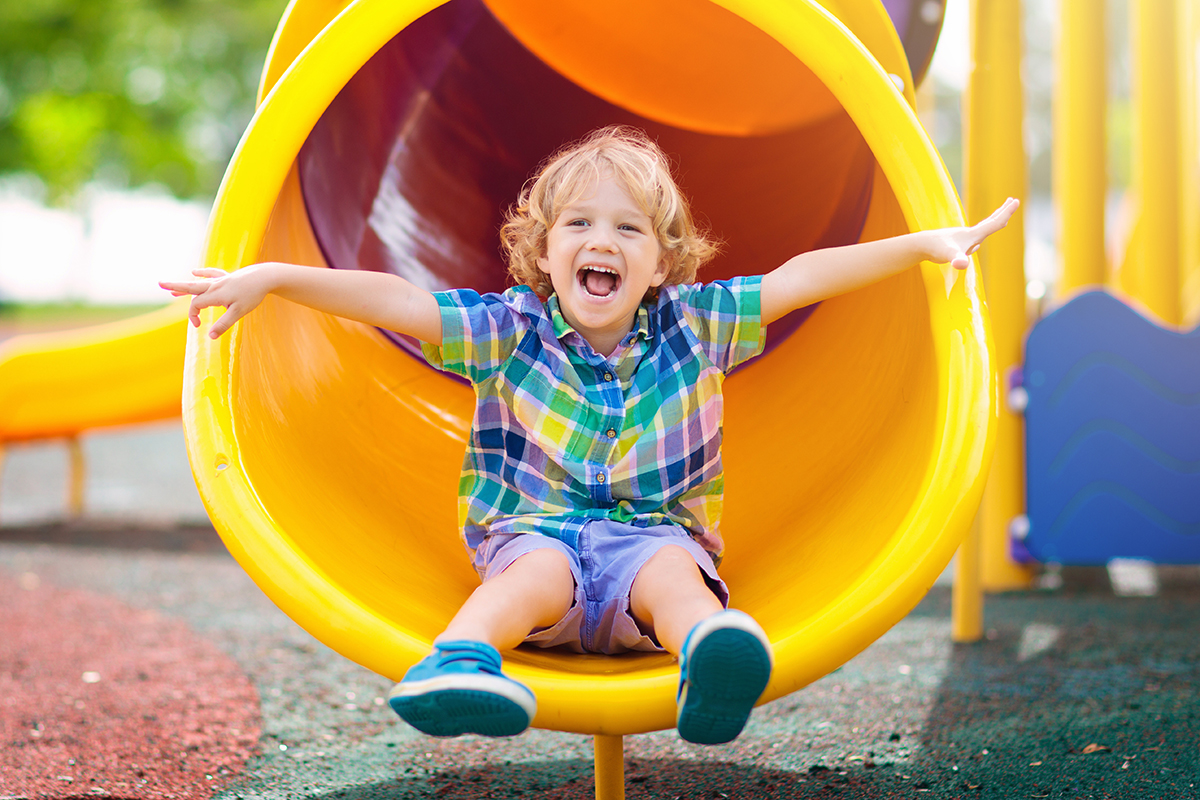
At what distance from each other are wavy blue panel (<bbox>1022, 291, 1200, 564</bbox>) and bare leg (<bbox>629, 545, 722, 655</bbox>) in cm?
185

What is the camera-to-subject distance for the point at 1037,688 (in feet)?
7.28

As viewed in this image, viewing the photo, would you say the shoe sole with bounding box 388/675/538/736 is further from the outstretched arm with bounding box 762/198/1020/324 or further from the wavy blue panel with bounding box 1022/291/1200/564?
the wavy blue panel with bounding box 1022/291/1200/564

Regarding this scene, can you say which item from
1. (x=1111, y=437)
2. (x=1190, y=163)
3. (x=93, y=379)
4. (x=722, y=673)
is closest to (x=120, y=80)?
(x=93, y=379)

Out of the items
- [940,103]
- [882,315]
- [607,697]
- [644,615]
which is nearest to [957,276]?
[882,315]

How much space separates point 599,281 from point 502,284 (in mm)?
974

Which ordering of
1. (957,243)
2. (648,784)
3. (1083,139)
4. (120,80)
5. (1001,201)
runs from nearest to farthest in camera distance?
(957,243), (648,784), (1001,201), (1083,139), (120,80)

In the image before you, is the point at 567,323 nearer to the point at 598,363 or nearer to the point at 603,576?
the point at 598,363

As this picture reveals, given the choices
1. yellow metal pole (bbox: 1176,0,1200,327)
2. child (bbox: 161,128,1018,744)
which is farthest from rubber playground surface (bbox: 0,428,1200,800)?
yellow metal pole (bbox: 1176,0,1200,327)

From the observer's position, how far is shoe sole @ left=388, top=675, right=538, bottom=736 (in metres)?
1.15

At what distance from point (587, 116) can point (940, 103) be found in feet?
115

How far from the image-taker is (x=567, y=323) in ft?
5.64

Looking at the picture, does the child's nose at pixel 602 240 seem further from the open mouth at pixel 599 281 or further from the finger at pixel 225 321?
the finger at pixel 225 321

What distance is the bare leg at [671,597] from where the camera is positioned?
1.33 meters

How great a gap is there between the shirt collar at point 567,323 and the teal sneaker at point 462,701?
0.65m
